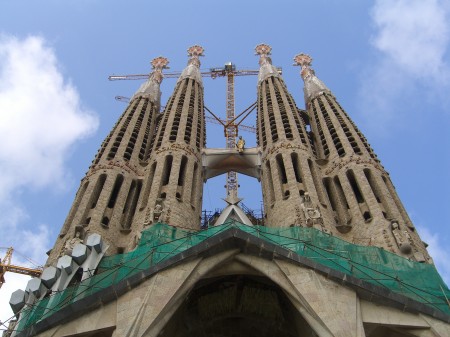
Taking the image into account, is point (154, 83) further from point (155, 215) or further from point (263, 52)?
point (155, 215)

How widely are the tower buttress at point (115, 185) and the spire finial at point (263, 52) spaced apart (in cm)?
1340

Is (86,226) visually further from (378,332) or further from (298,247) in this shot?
(378,332)

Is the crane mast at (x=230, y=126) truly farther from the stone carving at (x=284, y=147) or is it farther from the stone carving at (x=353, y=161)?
the stone carving at (x=353, y=161)

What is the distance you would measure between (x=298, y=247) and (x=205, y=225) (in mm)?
12900

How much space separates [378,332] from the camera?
1572cm

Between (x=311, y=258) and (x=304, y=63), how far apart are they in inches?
1257

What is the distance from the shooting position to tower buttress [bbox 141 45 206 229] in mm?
26219

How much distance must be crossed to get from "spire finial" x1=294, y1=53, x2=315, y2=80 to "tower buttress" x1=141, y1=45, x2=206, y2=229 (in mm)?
9375

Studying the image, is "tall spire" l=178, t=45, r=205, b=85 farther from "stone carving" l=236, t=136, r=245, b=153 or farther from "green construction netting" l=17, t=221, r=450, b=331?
"green construction netting" l=17, t=221, r=450, b=331

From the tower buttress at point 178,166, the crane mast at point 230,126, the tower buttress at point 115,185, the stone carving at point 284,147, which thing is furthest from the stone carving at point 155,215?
the crane mast at point 230,126

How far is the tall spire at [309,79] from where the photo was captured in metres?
39.8

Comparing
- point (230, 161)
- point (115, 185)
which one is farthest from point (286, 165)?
point (115, 185)

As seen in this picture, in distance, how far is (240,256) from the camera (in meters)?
16.9

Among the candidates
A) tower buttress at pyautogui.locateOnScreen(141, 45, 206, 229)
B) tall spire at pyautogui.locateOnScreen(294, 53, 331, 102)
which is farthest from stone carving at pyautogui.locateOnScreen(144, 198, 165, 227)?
tall spire at pyautogui.locateOnScreen(294, 53, 331, 102)
